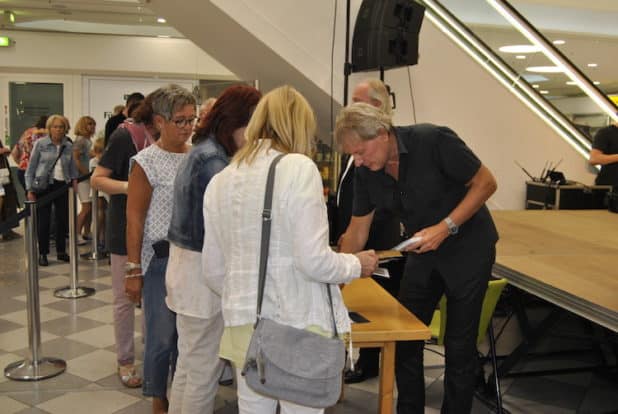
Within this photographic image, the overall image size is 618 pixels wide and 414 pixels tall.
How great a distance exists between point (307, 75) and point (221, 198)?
336cm

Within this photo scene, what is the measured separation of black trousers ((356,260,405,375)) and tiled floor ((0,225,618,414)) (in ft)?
0.35

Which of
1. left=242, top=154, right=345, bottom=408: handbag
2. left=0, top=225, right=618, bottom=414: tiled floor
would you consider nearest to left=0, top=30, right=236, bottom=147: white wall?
left=0, top=225, right=618, bottom=414: tiled floor

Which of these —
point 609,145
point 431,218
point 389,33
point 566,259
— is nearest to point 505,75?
point 609,145

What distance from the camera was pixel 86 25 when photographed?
9.23 m

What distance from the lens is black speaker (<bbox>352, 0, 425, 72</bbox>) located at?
179 inches

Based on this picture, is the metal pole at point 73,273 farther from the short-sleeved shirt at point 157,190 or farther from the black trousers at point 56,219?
the short-sleeved shirt at point 157,190

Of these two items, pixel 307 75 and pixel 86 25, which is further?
pixel 86 25

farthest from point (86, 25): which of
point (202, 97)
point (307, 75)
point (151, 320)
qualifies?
point (151, 320)

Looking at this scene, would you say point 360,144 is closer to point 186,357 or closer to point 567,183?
point 186,357

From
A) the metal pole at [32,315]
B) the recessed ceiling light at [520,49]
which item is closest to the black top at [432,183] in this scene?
→ the metal pole at [32,315]

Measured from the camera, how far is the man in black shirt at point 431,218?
7.35ft

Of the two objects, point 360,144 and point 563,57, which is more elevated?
point 563,57

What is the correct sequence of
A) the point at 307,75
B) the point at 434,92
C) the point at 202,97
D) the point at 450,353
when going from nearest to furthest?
the point at 450,353
the point at 307,75
the point at 434,92
the point at 202,97

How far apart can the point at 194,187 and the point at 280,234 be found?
588 mm
